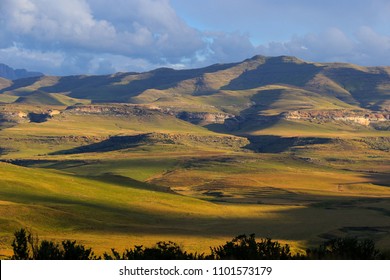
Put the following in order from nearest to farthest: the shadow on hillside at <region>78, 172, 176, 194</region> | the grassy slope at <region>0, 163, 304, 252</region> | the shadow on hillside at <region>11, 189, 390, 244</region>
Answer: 1. the grassy slope at <region>0, 163, 304, 252</region>
2. the shadow on hillside at <region>11, 189, 390, 244</region>
3. the shadow on hillside at <region>78, 172, 176, 194</region>

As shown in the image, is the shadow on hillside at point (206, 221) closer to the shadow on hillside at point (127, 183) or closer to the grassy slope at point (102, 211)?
the grassy slope at point (102, 211)

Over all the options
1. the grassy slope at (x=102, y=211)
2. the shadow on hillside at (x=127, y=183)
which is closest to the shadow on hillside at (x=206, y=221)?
the grassy slope at (x=102, y=211)

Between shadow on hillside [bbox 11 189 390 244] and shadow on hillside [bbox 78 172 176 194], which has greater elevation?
shadow on hillside [bbox 78 172 176 194]

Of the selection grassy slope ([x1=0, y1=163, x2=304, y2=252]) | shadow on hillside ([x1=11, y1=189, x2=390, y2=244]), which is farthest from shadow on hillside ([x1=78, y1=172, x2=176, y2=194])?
shadow on hillside ([x1=11, y1=189, x2=390, y2=244])

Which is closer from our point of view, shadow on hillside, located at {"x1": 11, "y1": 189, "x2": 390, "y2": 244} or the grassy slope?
the grassy slope

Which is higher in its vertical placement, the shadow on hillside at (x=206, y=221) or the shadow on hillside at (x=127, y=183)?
the shadow on hillside at (x=127, y=183)

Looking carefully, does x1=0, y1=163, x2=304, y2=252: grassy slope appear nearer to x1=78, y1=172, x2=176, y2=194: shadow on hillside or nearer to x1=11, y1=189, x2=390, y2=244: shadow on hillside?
x1=11, y1=189, x2=390, y2=244: shadow on hillside

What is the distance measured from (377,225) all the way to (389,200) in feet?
157

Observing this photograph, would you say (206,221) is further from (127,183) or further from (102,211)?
(127,183)

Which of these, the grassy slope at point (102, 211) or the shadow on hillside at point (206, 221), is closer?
the grassy slope at point (102, 211)

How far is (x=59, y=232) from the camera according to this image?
86.8 metres

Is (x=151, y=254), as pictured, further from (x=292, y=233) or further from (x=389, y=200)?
(x=389, y=200)

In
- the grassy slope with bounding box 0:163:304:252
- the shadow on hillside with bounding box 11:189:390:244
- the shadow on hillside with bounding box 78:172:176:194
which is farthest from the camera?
the shadow on hillside with bounding box 78:172:176:194
